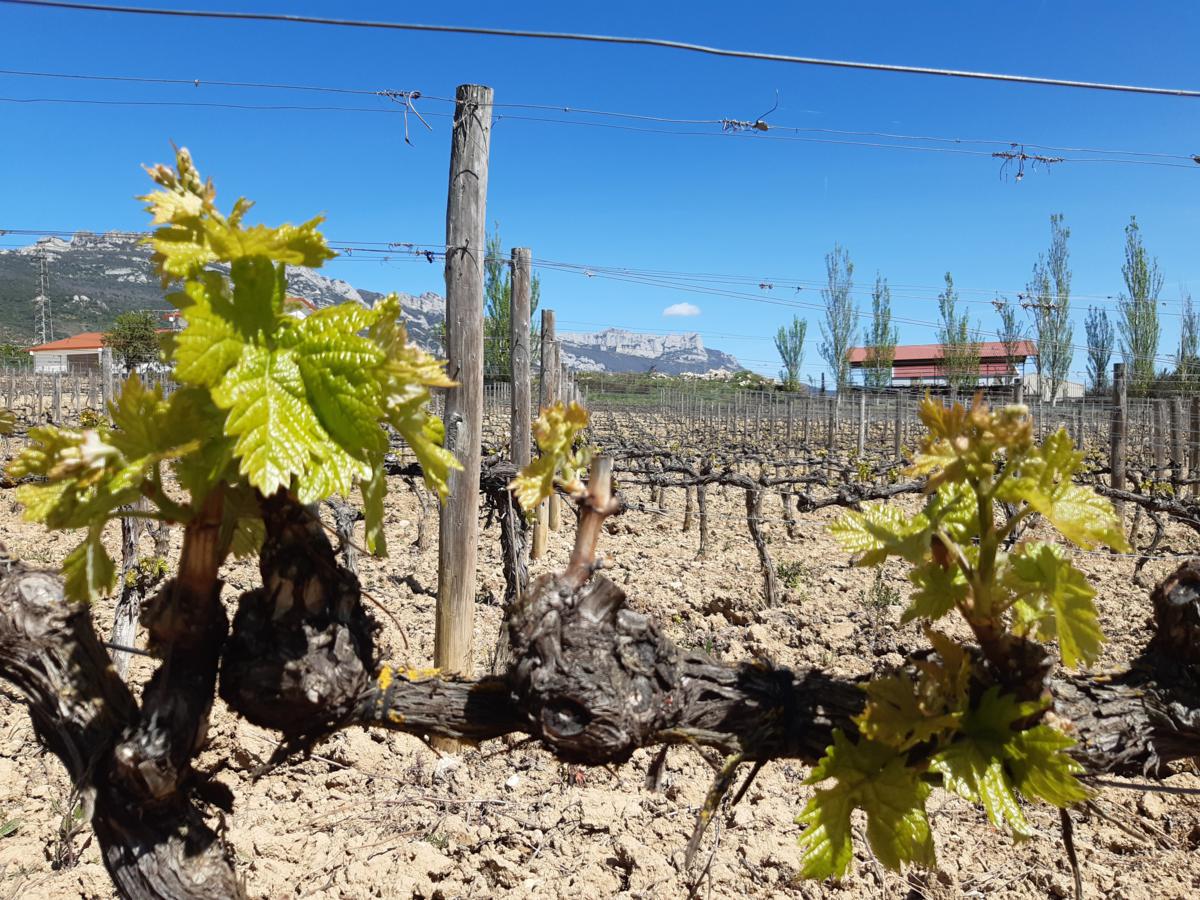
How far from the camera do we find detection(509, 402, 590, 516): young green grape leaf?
35.7 inches

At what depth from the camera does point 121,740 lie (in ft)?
3.51

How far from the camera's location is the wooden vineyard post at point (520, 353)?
572 centimetres

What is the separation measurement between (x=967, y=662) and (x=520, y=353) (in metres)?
5.45

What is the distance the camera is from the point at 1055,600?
798mm

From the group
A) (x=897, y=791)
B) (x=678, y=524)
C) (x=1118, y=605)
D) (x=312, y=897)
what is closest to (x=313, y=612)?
(x=897, y=791)

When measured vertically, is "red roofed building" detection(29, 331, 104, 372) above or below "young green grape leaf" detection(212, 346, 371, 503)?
above

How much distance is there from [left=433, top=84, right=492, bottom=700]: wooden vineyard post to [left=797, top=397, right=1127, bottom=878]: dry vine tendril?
2723 millimetres

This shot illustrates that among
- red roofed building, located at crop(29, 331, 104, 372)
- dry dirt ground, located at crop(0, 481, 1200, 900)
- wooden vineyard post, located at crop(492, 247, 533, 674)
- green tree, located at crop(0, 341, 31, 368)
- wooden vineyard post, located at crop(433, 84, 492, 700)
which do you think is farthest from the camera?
red roofed building, located at crop(29, 331, 104, 372)

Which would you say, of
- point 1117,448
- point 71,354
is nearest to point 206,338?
point 1117,448

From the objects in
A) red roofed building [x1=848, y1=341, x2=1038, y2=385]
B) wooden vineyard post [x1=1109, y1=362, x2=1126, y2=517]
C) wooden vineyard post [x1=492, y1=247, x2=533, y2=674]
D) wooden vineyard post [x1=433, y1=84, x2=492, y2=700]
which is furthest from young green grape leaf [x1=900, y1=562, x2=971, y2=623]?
red roofed building [x1=848, y1=341, x2=1038, y2=385]

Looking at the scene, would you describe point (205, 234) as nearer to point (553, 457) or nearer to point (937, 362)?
point (553, 457)

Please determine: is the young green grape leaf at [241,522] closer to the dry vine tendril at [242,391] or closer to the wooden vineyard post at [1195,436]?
the dry vine tendril at [242,391]

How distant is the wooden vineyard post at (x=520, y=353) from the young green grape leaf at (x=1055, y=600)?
191 inches

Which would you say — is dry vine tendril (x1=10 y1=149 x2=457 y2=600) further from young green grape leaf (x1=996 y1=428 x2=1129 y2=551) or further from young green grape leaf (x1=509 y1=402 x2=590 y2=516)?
young green grape leaf (x1=996 y1=428 x2=1129 y2=551)
